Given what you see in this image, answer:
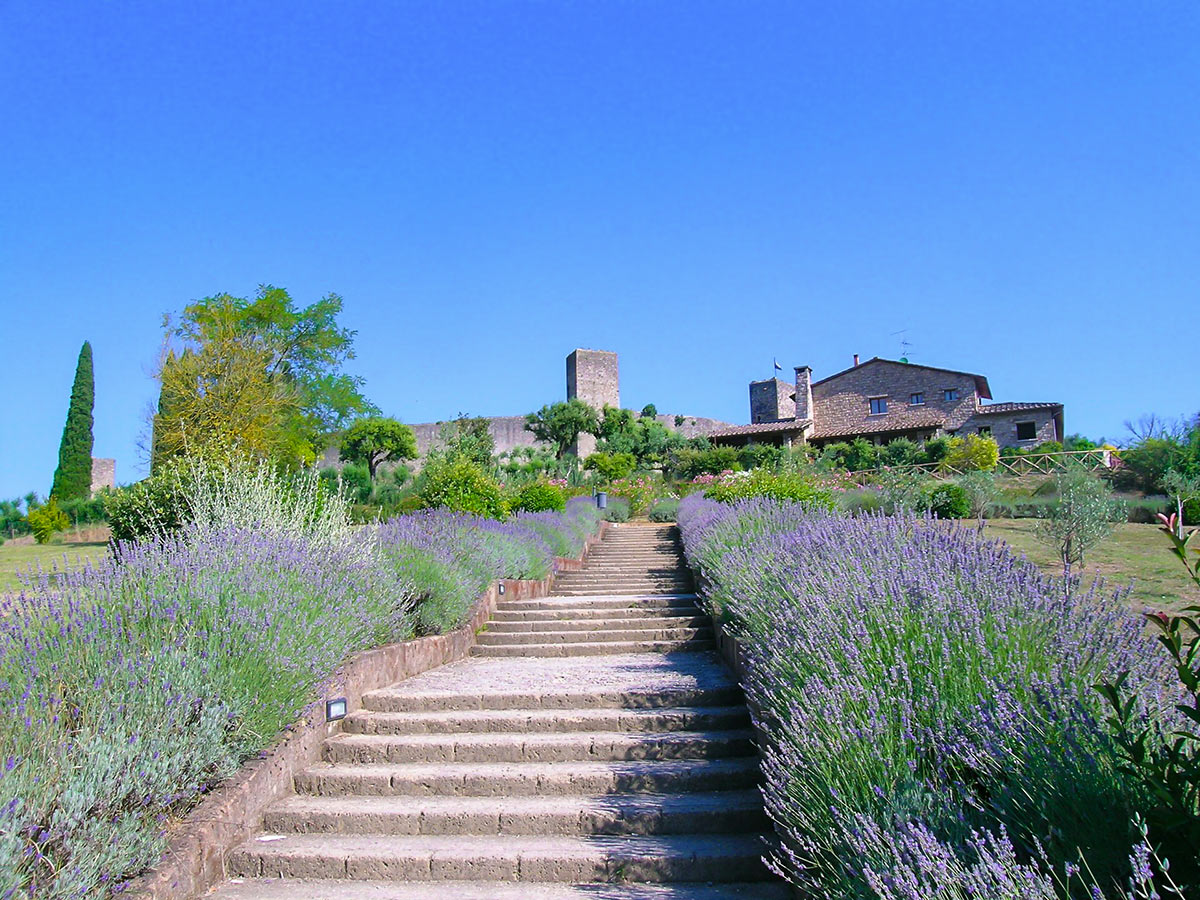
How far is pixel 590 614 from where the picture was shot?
844cm

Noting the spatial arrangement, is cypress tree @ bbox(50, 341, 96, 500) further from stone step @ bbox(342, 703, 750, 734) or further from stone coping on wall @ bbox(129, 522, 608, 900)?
stone step @ bbox(342, 703, 750, 734)

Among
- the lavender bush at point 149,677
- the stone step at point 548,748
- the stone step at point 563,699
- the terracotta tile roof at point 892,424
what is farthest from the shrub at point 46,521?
the terracotta tile roof at point 892,424

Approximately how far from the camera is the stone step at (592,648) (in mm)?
7301

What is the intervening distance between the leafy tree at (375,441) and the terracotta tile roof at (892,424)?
19.6 meters

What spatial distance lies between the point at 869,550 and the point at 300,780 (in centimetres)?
332

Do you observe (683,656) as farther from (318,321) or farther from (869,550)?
(318,321)

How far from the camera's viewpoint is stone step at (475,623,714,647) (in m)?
7.43

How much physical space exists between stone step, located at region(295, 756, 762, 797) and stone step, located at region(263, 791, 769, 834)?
0.21ft

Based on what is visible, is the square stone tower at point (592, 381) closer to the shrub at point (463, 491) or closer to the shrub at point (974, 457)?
the shrub at point (974, 457)

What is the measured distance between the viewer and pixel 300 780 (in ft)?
14.0

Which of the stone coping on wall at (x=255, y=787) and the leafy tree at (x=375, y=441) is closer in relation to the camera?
the stone coping on wall at (x=255, y=787)

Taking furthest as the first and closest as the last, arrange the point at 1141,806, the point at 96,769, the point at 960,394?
the point at 960,394 → the point at 96,769 → the point at 1141,806

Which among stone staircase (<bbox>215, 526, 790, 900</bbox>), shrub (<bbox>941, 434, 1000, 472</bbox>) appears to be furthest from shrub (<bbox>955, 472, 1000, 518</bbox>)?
stone staircase (<bbox>215, 526, 790, 900</bbox>)

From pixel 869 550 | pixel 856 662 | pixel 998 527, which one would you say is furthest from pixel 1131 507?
pixel 856 662
